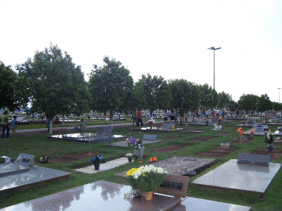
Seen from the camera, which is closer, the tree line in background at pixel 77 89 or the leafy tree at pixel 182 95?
the tree line in background at pixel 77 89

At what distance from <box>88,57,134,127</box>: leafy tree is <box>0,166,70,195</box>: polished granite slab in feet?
56.6

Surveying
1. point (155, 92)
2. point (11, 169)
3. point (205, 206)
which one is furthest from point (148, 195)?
point (155, 92)

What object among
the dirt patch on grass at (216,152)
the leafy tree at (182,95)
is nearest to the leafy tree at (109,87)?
the leafy tree at (182,95)

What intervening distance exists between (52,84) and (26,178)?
13.8 m

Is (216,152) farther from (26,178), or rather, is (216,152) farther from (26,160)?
(26,178)

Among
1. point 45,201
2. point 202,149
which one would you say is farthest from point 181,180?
point 202,149

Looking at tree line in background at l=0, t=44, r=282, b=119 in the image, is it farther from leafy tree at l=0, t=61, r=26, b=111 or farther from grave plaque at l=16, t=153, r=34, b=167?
grave plaque at l=16, t=153, r=34, b=167

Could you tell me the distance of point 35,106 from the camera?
774 inches

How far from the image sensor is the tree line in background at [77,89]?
19.6 meters

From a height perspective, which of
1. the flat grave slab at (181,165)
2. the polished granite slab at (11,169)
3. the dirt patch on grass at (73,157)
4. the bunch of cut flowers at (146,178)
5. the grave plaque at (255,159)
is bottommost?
the dirt patch on grass at (73,157)

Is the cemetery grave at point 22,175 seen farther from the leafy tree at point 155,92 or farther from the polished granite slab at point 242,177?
the leafy tree at point 155,92

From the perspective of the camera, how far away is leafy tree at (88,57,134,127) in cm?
2556

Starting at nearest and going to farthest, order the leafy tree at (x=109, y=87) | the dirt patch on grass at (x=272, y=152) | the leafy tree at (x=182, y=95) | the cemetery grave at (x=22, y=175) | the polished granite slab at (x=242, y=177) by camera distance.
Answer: the polished granite slab at (x=242, y=177)
the cemetery grave at (x=22, y=175)
the dirt patch on grass at (x=272, y=152)
the leafy tree at (x=109, y=87)
the leafy tree at (x=182, y=95)

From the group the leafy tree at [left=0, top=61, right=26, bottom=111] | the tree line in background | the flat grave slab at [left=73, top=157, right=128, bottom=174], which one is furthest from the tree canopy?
the flat grave slab at [left=73, top=157, right=128, bottom=174]
